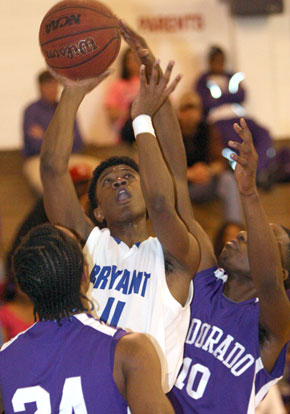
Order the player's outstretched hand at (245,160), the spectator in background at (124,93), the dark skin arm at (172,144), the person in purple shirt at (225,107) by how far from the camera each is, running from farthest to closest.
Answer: the person in purple shirt at (225,107)
the spectator in background at (124,93)
the dark skin arm at (172,144)
the player's outstretched hand at (245,160)

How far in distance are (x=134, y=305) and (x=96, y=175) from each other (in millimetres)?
842

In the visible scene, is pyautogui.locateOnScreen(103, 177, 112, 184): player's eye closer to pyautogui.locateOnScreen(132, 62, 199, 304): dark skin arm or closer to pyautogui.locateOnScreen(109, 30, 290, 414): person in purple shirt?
pyautogui.locateOnScreen(109, 30, 290, 414): person in purple shirt

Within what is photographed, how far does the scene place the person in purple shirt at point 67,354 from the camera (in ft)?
7.83

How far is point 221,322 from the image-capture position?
11.2ft

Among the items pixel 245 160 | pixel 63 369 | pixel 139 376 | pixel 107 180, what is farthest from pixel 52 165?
pixel 139 376

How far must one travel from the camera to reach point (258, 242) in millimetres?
3174

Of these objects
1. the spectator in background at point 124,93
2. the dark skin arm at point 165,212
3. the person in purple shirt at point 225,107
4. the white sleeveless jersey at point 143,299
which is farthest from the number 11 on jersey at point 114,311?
the person in purple shirt at point 225,107

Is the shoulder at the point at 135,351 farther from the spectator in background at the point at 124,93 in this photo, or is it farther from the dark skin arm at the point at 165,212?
the spectator in background at the point at 124,93

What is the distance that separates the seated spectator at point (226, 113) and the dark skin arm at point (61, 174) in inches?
167

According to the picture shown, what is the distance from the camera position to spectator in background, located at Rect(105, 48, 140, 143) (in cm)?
732

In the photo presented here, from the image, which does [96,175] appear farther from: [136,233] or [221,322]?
[221,322]

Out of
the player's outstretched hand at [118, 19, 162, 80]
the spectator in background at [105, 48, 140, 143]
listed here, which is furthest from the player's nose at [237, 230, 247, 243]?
the spectator in background at [105, 48, 140, 143]

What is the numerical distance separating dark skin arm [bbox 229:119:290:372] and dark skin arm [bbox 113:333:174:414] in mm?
908

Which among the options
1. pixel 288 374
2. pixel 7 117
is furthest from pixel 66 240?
pixel 7 117
